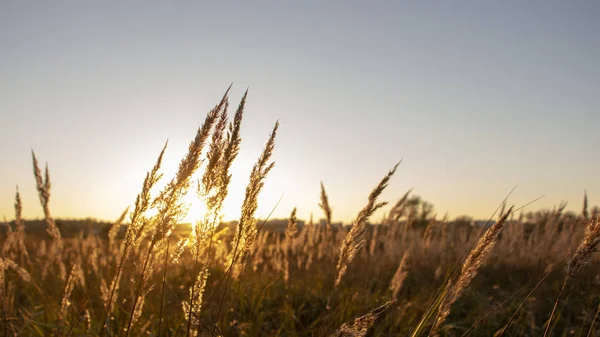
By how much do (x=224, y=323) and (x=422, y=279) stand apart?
3.95 metres

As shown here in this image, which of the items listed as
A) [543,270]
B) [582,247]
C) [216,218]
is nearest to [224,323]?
[216,218]

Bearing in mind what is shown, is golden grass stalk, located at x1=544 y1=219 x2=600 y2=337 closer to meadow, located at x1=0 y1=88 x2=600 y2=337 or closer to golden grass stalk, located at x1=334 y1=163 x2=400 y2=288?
meadow, located at x1=0 y1=88 x2=600 y2=337

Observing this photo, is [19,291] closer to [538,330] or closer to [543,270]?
[538,330]

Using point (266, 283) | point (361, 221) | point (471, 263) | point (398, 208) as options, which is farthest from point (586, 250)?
point (266, 283)

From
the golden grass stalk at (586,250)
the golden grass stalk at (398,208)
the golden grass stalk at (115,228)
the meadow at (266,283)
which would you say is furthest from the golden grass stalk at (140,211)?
the golden grass stalk at (398,208)

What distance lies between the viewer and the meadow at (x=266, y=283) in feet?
6.72

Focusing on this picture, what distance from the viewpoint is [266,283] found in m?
5.88

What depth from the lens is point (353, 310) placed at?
4496 mm

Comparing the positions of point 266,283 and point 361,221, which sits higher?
point 361,221

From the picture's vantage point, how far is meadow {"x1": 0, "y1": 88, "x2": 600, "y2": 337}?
80.6 inches

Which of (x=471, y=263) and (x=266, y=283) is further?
(x=266, y=283)

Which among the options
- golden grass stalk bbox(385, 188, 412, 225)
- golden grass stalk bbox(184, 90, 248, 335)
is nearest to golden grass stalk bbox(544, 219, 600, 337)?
golden grass stalk bbox(184, 90, 248, 335)

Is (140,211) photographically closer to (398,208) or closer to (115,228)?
(115,228)

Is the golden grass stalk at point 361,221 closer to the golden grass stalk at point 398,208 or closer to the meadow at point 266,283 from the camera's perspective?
the meadow at point 266,283
